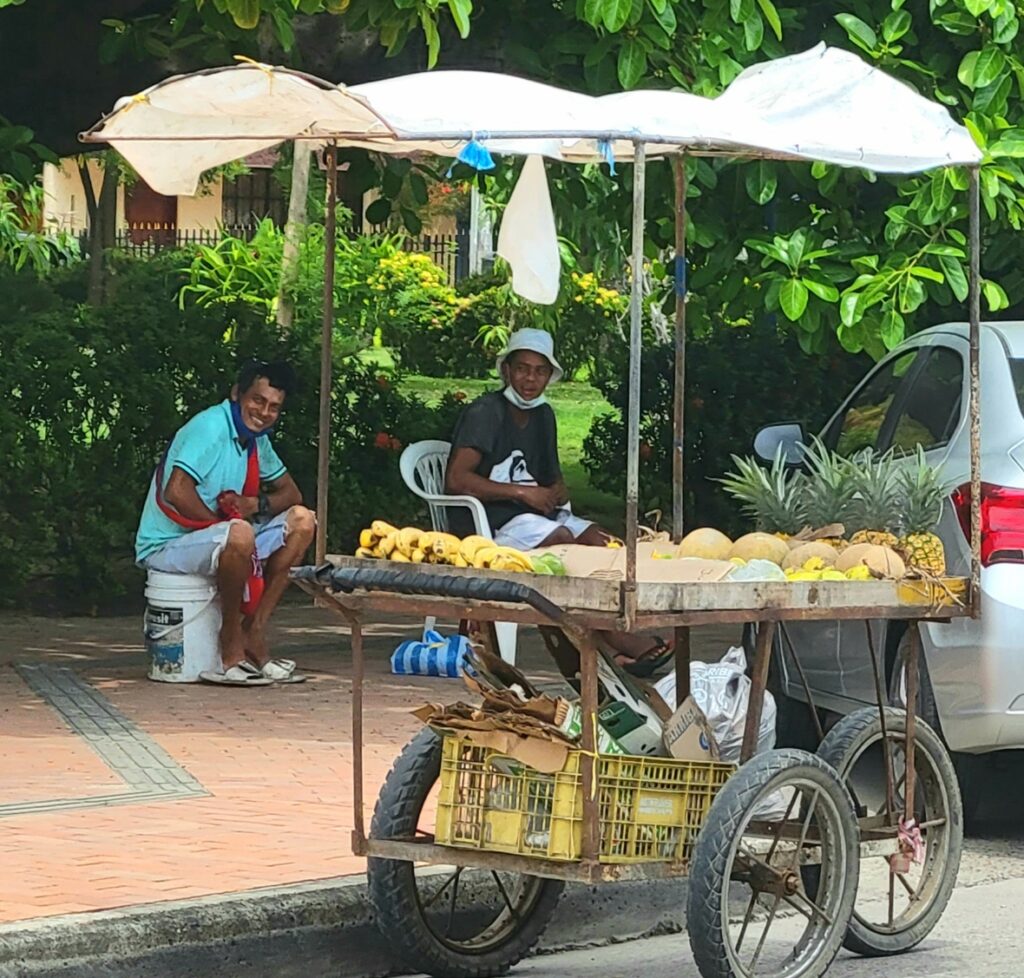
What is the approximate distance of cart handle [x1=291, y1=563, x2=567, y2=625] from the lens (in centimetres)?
488

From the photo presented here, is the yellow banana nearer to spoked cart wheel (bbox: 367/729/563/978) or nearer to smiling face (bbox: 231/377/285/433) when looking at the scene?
spoked cart wheel (bbox: 367/729/563/978)

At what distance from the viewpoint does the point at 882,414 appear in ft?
26.0

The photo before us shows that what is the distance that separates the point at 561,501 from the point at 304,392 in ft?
9.33

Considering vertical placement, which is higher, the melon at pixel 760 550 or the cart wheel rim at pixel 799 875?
the melon at pixel 760 550

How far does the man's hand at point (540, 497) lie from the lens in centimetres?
898

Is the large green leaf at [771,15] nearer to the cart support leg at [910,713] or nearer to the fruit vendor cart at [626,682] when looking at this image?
the fruit vendor cart at [626,682]

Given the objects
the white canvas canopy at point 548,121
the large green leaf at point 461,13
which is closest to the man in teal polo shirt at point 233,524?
the large green leaf at point 461,13

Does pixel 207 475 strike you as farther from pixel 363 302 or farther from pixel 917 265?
pixel 363 302

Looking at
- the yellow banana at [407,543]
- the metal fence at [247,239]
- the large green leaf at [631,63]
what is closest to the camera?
the yellow banana at [407,543]

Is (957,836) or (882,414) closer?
(957,836)

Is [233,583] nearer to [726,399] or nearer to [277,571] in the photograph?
[277,571]

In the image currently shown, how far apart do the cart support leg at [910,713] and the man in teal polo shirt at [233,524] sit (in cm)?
369

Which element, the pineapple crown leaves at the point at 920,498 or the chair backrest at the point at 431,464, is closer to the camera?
the pineapple crown leaves at the point at 920,498

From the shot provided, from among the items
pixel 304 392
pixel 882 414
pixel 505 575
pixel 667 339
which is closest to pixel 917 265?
pixel 882 414
